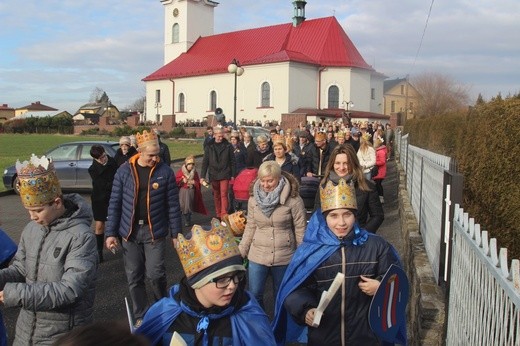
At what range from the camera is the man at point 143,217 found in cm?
590

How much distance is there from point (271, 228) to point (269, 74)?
178 feet

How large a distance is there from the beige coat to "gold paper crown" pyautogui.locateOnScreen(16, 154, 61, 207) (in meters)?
2.51

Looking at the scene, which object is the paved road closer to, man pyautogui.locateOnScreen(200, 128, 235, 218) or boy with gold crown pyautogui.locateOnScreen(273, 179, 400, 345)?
man pyautogui.locateOnScreen(200, 128, 235, 218)

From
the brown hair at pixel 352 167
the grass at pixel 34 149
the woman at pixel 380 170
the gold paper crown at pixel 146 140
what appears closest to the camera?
the brown hair at pixel 352 167

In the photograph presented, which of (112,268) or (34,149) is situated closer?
(112,268)

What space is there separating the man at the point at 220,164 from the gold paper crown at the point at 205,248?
899 centimetres

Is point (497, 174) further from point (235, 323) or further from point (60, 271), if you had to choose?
point (60, 271)

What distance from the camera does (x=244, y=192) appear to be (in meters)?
9.95

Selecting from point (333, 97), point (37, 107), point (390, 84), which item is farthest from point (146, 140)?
point (37, 107)

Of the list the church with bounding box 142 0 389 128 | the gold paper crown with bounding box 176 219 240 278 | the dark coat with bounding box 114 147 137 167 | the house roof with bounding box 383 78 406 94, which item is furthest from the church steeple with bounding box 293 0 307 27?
the gold paper crown with bounding box 176 219 240 278

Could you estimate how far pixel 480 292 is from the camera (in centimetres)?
269

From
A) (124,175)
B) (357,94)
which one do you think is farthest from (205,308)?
(357,94)

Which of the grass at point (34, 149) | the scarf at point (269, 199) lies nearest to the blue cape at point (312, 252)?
the scarf at point (269, 199)

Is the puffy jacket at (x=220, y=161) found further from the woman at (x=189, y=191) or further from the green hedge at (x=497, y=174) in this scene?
the green hedge at (x=497, y=174)
